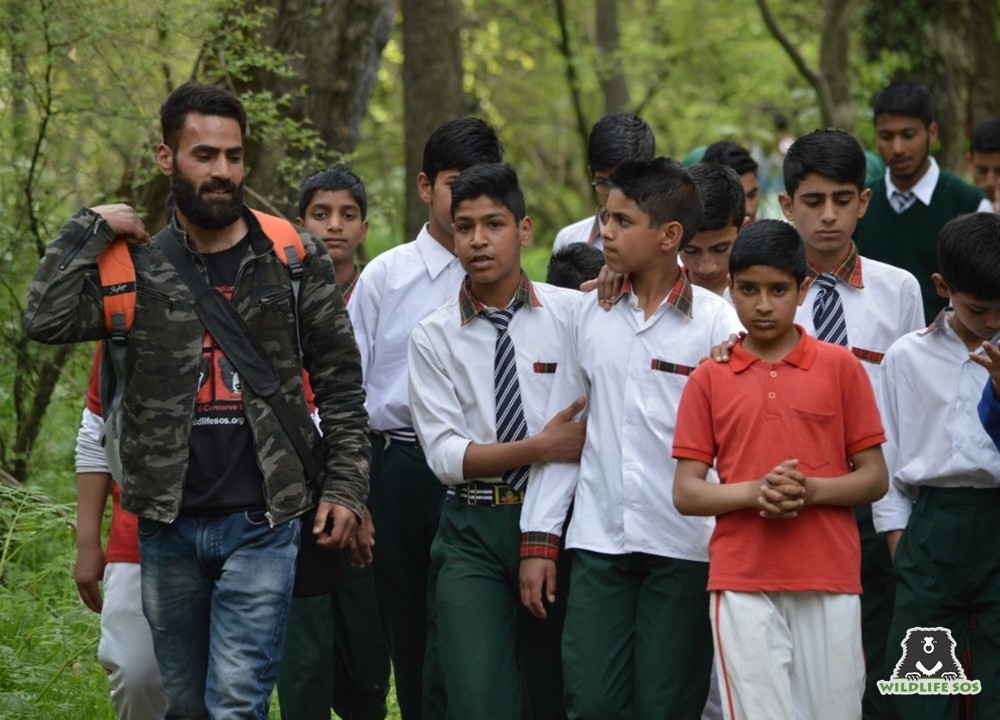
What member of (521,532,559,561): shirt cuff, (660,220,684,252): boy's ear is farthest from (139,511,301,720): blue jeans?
(660,220,684,252): boy's ear

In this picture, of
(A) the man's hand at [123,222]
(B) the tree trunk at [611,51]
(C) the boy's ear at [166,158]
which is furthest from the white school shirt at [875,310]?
(B) the tree trunk at [611,51]

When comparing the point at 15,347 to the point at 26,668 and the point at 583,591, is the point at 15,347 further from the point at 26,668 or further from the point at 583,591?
the point at 583,591

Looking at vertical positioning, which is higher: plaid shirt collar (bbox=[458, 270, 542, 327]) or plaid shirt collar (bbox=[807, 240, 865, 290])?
plaid shirt collar (bbox=[807, 240, 865, 290])

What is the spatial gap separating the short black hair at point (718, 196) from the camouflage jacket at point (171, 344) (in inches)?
86.9

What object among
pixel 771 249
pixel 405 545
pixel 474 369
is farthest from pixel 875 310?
pixel 405 545

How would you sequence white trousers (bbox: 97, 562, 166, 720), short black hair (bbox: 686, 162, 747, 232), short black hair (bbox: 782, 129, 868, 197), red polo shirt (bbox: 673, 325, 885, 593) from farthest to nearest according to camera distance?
short black hair (bbox: 686, 162, 747, 232) → short black hair (bbox: 782, 129, 868, 197) → white trousers (bbox: 97, 562, 166, 720) → red polo shirt (bbox: 673, 325, 885, 593)

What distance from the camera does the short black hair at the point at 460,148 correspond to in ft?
21.6

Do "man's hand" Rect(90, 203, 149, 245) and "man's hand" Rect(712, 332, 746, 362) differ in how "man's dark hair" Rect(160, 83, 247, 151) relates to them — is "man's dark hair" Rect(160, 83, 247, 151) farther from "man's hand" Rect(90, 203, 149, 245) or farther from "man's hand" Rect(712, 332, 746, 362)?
"man's hand" Rect(712, 332, 746, 362)

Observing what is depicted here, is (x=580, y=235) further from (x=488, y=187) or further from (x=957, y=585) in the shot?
(x=957, y=585)

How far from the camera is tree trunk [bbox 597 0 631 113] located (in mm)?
22184

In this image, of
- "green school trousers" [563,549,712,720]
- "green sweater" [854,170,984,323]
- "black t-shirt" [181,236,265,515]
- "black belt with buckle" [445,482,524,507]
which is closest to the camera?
"black t-shirt" [181,236,265,515]

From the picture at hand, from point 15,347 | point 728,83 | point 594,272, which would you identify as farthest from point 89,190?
point 728,83

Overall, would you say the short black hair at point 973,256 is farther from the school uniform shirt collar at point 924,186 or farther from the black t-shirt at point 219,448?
the black t-shirt at point 219,448

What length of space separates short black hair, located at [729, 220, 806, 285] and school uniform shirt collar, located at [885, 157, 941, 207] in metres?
2.90
